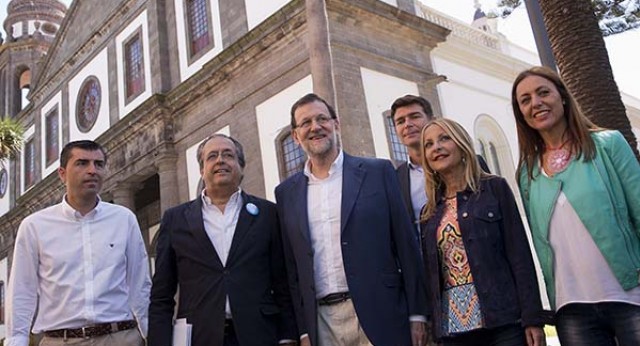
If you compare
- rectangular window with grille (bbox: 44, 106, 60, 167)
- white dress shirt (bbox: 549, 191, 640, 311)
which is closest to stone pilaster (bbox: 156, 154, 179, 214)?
rectangular window with grille (bbox: 44, 106, 60, 167)

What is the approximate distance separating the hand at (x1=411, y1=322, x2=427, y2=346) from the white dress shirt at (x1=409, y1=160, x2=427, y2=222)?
95 cm

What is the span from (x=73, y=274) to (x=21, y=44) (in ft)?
117

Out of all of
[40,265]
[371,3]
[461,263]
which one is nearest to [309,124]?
[461,263]

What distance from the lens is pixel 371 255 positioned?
320 centimetres

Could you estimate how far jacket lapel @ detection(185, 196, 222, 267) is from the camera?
353cm

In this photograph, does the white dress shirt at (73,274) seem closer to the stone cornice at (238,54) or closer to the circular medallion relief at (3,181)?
the stone cornice at (238,54)

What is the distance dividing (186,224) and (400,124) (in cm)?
178

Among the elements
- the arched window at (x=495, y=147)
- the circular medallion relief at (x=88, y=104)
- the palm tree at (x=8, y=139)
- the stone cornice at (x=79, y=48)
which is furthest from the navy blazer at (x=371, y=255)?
the circular medallion relief at (x=88, y=104)

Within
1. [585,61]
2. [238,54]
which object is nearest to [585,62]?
[585,61]

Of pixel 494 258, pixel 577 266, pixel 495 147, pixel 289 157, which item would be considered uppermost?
pixel 495 147

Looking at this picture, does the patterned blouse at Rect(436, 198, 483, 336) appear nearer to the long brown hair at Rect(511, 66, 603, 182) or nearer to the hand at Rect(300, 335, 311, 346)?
the long brown hair at Rect(511, 66, 603, 182)

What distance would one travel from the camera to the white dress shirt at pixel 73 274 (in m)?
3.77

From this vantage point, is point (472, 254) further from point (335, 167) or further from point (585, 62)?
point (585, 62)

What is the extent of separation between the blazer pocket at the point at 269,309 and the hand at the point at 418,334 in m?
0.89
